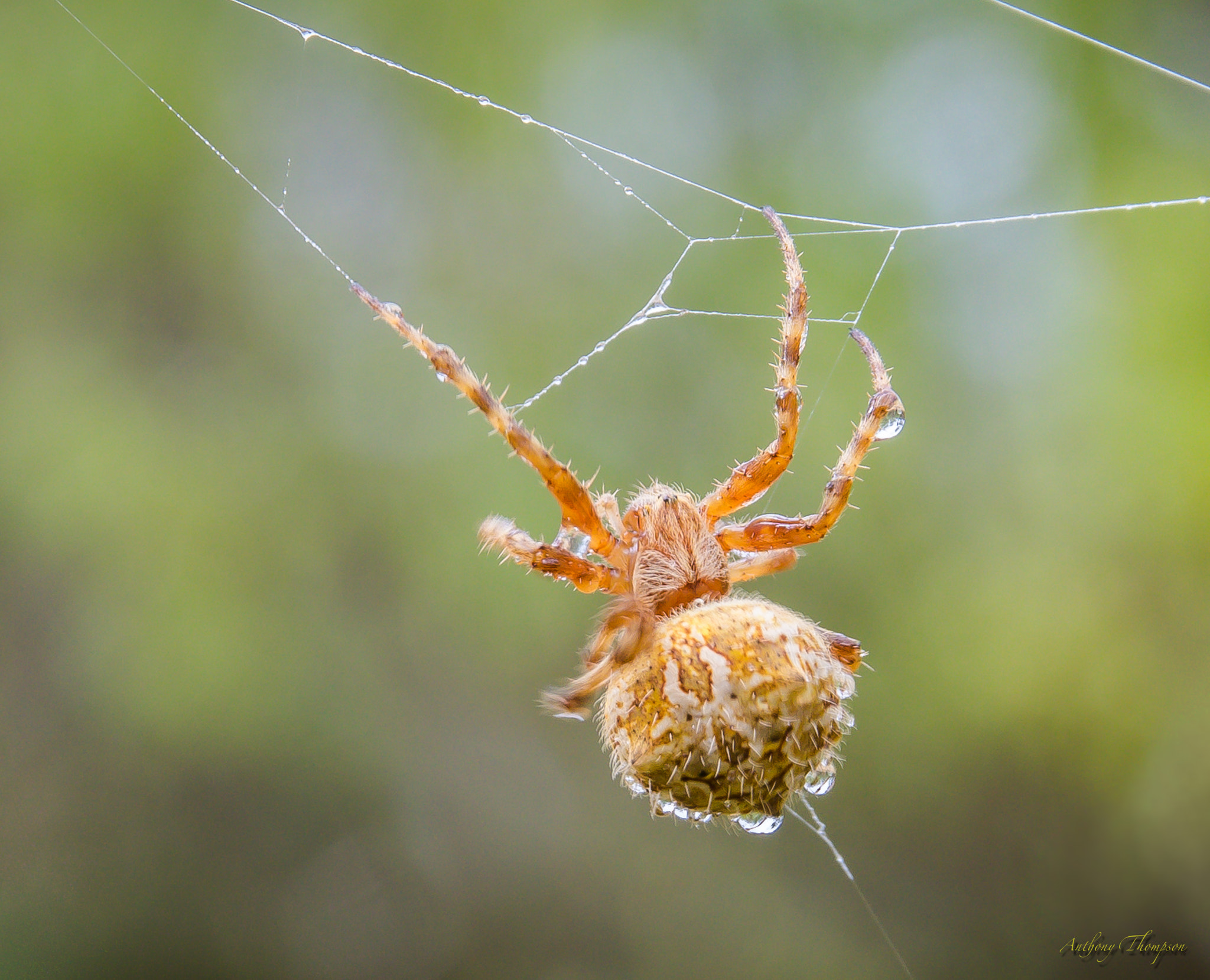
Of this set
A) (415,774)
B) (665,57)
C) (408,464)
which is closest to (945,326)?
(665,57)

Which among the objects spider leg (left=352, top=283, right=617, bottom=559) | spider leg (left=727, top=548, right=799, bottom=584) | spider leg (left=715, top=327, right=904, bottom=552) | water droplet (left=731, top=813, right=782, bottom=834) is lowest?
water droplet (left=731, top=813, right=782, bottom=834)

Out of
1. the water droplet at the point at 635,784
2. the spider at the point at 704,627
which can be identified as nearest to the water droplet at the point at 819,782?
the spider at the point at 704,627

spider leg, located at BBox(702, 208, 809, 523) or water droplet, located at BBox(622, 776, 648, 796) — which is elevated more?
spider leg, located at BBox(702, 208, 809, 523)

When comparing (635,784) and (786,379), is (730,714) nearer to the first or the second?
(635,784)

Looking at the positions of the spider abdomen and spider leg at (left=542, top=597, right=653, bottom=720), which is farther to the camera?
spider leg at (left=542, top=597, right=653, bottom=720)

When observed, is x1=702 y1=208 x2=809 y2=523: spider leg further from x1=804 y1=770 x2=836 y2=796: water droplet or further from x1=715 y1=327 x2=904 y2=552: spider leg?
x1=804 y1=770 x2=836 y2=796: water droplet

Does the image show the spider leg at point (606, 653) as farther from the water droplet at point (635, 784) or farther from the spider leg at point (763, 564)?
the spider leg at point (763, 564)

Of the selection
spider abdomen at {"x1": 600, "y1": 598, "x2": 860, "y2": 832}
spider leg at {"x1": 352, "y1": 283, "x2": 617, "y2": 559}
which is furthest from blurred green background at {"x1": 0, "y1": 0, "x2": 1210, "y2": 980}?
spider abdomen at {"x1": 600, "y1": 598, "x2": 860, "y2": 832}
